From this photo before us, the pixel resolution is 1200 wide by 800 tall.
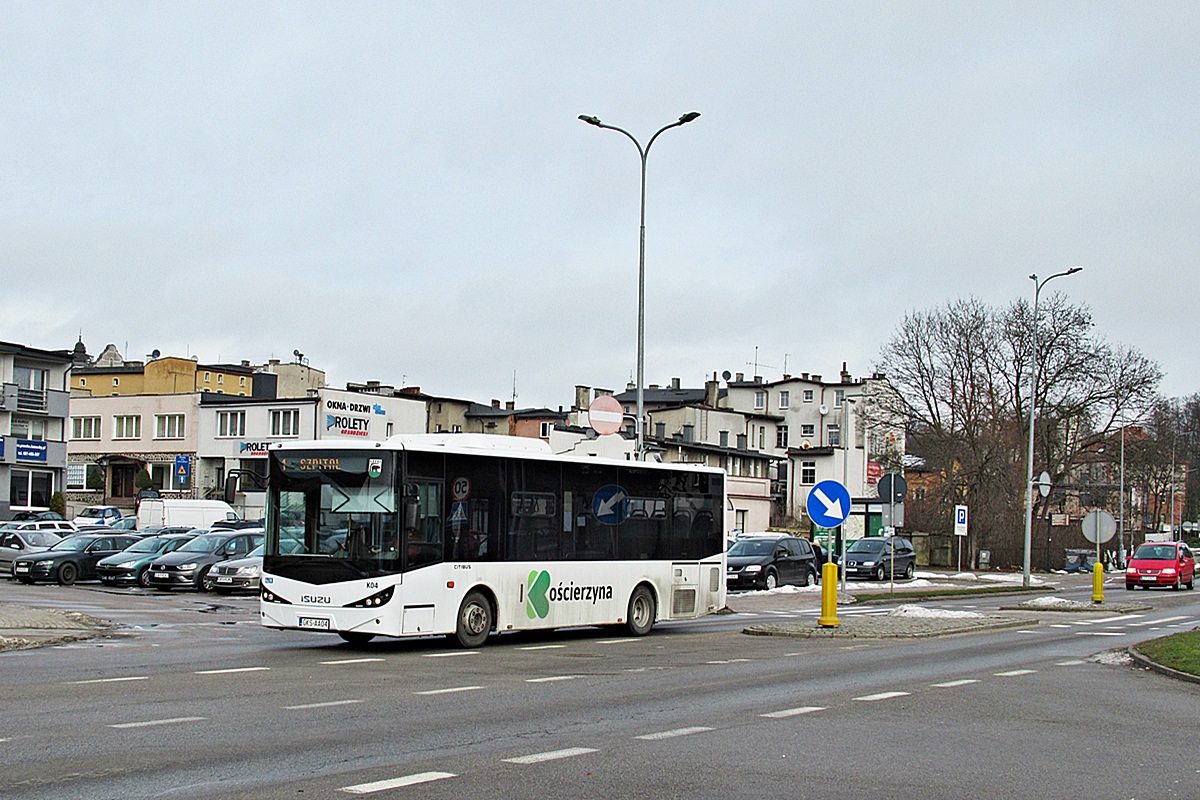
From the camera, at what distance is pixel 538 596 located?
20.0m

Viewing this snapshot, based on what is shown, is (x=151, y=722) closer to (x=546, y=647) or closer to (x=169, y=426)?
(x=546, y=647)

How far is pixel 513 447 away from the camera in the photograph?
783 inches

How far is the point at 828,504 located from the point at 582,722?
569 inches

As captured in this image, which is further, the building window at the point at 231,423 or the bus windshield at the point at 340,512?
the building window at the point at 231,423

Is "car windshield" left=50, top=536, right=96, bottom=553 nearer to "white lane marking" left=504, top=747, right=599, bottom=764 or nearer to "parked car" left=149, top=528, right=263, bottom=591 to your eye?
"parked car" left=149, top=528, right=263, bottom=591

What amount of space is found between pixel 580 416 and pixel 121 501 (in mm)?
31049

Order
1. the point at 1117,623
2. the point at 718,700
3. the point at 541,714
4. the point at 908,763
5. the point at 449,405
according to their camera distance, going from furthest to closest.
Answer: the point at 449,405 < the point at 1117,623 < the point at 718,700 < the point at 541,714 < the point at 908,763

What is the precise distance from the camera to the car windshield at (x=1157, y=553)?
165ft

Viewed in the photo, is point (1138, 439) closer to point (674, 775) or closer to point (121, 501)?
point (121, 501)

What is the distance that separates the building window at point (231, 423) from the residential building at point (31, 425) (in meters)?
10.8

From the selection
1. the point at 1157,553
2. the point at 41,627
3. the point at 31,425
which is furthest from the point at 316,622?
the point at 31,425

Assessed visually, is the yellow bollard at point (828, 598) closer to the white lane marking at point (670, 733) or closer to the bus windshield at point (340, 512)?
the bus windshield at point (340, 512)

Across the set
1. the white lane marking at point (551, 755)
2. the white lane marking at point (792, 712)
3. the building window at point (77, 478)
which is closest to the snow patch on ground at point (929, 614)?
the white lane marking at point (792, 712)

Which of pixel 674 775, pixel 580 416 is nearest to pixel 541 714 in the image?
pixel 674 775
